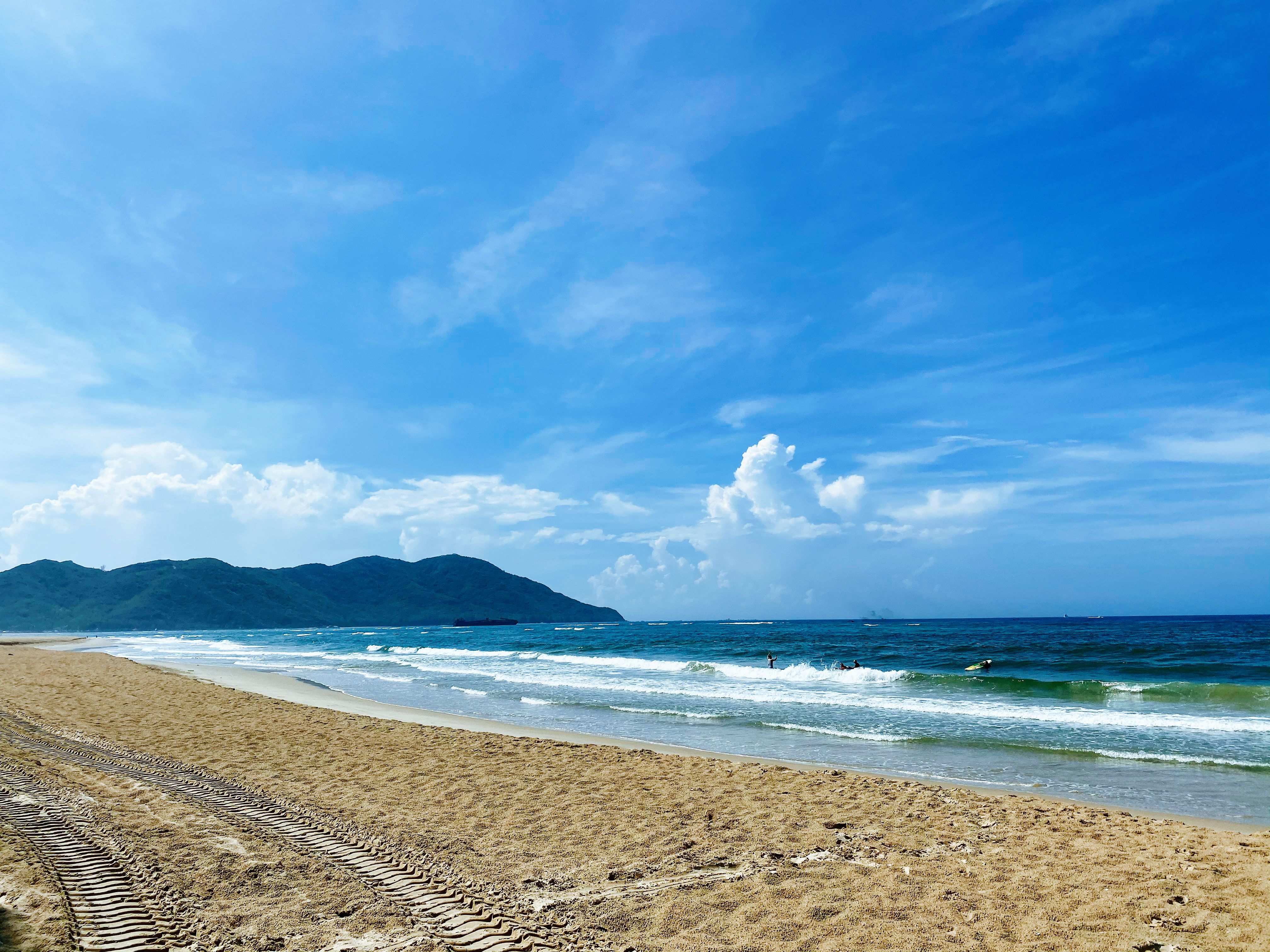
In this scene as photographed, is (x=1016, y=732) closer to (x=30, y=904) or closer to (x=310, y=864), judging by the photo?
(x=310, y=864)

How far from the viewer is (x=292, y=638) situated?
284 ft

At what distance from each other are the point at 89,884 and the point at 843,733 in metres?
12.7

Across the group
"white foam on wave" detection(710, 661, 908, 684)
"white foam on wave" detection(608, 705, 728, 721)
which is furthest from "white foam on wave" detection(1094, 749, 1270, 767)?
"white foam on wave" detection(710, 661, 908, 684)

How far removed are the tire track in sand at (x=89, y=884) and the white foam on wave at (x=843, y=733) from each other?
12039mm

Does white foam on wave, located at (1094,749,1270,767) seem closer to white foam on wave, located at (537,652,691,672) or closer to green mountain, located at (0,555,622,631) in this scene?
white foam on wave, located at (537,652,691,672)

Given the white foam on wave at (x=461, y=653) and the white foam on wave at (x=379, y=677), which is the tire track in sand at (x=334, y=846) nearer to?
the white foam on wave at (x=379, y=677)

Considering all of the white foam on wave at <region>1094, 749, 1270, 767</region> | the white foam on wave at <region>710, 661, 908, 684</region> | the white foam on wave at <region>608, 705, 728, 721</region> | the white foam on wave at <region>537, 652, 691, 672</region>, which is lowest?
the white foam on wave at <region>537, 652, 691, 672</region>

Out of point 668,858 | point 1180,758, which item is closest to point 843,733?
point 1180,758

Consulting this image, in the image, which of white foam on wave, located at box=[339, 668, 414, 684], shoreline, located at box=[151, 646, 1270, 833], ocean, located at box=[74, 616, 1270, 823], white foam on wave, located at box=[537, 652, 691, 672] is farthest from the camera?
white foam on wave, located at box=[537, 652, 691, 672]

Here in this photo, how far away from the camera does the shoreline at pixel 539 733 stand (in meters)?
8.31

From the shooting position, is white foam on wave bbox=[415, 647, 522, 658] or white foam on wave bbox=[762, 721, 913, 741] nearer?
white foam on wave bbox=[762, 721, 913, 741]

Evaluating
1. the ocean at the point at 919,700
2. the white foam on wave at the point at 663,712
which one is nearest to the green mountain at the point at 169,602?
the ocean at the point at 919,700

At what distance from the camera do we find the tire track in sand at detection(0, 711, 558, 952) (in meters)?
4.66

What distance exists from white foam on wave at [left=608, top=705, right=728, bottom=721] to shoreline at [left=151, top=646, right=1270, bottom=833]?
135 inches
